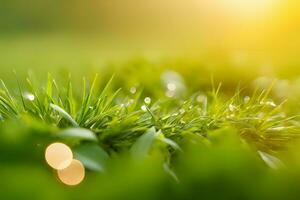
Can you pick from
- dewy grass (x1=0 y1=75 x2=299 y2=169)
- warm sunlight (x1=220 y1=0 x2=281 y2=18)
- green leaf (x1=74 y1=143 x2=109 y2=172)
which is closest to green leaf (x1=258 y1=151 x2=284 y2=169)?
dewy grass (x1=0 y1=75 x2=299 y2=169)

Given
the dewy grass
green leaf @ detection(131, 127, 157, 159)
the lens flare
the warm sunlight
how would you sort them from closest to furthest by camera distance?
1. the lens flare
2. green leaf @ detection(131, 127, 157, 159)
3. the dewy grass
4. the warm sunlight

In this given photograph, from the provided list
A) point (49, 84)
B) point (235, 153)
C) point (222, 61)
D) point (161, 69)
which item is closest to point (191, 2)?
point (222, 61)

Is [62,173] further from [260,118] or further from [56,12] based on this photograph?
[56,12]

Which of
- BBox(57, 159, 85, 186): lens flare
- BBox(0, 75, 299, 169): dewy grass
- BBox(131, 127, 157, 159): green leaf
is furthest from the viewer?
BBox(0, 75, 299, 169): dewy grass

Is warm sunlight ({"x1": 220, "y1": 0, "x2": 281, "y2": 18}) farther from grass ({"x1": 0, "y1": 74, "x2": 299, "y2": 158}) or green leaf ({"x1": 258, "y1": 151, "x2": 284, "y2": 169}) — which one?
green leaf ({"x1": 258, "y1": 151, "x2": 284, "y2": 169})

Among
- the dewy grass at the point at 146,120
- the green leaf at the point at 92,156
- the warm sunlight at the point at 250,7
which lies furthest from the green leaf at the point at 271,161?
the warm sunlight at the point at 250,7

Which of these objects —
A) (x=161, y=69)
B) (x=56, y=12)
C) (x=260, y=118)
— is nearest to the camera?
(x=260, y=118)
